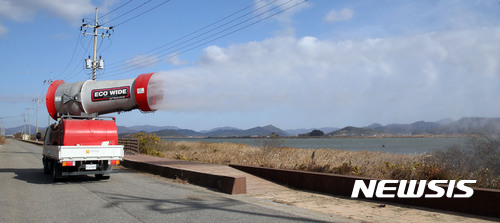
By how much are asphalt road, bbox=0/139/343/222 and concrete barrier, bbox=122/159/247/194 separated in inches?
15.1

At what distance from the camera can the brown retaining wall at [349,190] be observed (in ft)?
25.6

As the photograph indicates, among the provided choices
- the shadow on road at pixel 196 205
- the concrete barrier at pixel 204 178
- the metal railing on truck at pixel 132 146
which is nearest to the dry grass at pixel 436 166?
the concrete barrier at pixel 204 178

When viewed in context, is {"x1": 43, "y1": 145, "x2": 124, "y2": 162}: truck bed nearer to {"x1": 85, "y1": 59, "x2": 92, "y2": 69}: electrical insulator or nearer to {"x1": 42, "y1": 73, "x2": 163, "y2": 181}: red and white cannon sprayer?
{"x1": 42, "y1": 73, "x2": 163, "y2": 181}: red and white cannon sprayer

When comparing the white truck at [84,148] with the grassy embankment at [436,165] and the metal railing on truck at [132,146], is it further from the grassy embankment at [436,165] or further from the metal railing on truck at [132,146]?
the metal railing on truck at [132,146]

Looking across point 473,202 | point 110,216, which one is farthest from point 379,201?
point 110,216

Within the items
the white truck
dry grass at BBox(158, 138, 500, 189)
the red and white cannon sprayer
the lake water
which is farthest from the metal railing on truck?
dry grass at BBox(158, 138, 500, 189)

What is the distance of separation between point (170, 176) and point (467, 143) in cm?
1075

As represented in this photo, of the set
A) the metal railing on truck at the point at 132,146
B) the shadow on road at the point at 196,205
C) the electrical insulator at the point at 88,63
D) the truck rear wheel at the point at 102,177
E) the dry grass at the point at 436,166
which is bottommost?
the shadow on road at the point at 196,205

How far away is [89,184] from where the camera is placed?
13680mm

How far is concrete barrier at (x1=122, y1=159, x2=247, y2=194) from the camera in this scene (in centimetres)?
1145

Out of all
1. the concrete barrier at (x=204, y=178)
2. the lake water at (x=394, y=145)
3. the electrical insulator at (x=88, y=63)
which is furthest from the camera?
the electrical insulator at (x=88, y=63)

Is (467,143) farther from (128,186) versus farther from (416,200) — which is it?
(128,186)

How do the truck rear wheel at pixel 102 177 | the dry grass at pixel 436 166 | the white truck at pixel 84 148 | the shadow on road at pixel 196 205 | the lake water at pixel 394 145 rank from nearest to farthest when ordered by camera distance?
the shadow on road at pixel 196 205 < the dry grass at pixel 436 166 < the white truck at pixel 84 148 < the truck rear wheel at pixel 102 177 < the lake water at pixel 394 145

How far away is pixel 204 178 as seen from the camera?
13305mm
